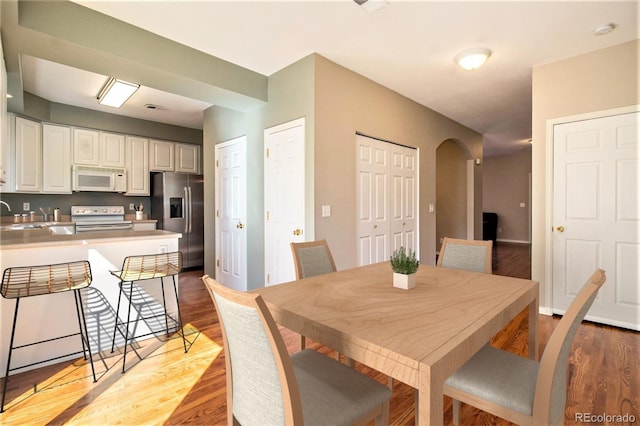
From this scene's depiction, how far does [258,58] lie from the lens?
3.05 meters

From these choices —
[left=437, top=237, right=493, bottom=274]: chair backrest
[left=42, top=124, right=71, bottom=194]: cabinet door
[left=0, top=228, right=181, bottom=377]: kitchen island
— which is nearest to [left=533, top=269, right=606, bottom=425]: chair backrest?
[left=437, top=237, right=493, bottom=274]: chair backrest

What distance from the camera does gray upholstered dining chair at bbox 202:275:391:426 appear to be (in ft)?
2.84

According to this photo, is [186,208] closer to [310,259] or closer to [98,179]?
[98,179]

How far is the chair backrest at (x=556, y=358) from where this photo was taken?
0.97 meters

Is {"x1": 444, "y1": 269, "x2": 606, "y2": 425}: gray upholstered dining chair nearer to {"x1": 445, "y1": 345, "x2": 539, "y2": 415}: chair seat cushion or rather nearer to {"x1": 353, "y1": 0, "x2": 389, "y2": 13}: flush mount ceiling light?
{"x1": 445, "y1": 345, "x2": 539, "y2": 415}: chair seat cushion

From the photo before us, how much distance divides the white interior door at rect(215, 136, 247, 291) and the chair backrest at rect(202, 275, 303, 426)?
294cm

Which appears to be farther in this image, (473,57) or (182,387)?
(473,57)

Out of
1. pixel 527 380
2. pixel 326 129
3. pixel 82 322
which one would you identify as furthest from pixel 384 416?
pixel 326 129

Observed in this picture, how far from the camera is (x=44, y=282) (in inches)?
79.1

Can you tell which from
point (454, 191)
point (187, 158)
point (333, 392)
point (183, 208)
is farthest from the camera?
point (454, 191)

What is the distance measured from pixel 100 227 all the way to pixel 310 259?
169 inches

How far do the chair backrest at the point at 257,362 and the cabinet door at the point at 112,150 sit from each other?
5.07 metres

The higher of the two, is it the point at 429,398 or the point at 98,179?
the point at 98,179

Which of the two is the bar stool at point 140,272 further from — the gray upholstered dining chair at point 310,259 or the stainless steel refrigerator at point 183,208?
the stainless steel refrigerator at point 183,208
